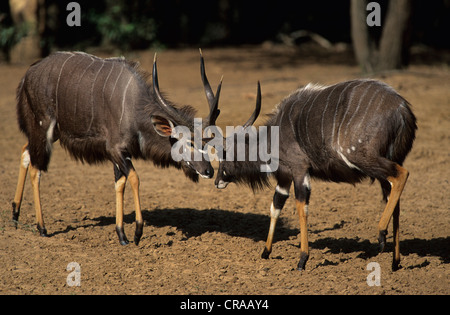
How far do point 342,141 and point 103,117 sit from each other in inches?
78.7

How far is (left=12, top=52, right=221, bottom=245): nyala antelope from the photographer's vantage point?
5109 mm

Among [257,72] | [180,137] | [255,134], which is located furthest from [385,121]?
[257,72]

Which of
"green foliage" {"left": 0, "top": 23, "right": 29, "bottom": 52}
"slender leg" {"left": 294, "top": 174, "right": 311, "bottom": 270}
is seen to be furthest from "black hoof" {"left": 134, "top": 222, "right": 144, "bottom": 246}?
"green foliage" {"left": 0, "top": 23, "right": 29, "bottom": 52}

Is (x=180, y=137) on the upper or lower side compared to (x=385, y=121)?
lower

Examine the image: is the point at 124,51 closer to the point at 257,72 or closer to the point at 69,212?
the point at 257,72

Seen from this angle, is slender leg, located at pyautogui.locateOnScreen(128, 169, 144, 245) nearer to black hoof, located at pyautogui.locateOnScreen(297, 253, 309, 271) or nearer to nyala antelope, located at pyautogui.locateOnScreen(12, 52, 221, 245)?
nyala antelope, located at pyautogui.locateOnScreen(12, 52, 221, 245)

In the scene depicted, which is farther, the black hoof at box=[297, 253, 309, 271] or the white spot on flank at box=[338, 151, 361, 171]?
the black hoof at box=[297, 253, 309, 271]

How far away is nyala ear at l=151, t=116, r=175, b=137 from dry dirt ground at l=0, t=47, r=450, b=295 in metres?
0.92

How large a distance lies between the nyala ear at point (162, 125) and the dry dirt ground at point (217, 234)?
0.92 meters

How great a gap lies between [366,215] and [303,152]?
156 centimetres

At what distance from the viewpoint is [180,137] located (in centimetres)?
511

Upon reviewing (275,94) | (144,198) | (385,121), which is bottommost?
(144,198)

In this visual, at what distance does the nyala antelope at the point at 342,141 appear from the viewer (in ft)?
14.2

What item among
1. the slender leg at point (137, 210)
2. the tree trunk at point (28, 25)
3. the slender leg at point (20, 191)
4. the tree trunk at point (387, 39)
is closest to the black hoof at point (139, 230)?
the slender leg at point (137, 210)
